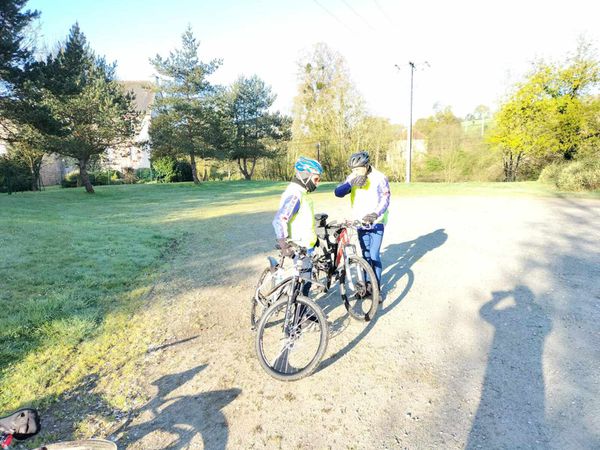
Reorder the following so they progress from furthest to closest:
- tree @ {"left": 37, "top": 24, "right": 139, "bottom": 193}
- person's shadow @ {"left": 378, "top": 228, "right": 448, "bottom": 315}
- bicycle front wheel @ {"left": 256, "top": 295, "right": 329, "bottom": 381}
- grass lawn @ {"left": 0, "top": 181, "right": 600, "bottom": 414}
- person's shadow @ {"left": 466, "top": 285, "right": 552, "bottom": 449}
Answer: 1. tree @ {"left": 37, "top": 24, "right": 139, "bottom": 193}
2. person's shadow @ {"left": 378, "top": 228, "right": 448, "bottom": 315}
3. grass lawn @ {"left": 0, "top": 181, "right": 600, "bottom": 414}
4. bicycle front wheel @ {"left": 256, "top": 295, "right": 329, "bottom": 381}
5. person's shadow @ {"left": 466, "top": 285, "right": 552, "bottom": 449}

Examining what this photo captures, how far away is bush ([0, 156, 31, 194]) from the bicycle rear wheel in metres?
25.2

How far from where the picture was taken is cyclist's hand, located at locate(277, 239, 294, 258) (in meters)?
3.41

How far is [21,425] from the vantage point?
1.55 meters

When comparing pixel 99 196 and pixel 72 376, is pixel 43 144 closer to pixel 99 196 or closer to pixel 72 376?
pixel 99 196

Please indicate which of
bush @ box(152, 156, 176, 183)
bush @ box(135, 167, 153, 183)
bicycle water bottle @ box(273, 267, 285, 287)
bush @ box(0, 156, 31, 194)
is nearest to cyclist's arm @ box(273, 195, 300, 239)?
bicycle water bottle @ box(273, 267, 285, 287)

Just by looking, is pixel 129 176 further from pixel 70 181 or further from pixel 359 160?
pixel 359 160

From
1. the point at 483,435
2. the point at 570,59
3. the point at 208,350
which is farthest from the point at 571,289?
the point at 570,59

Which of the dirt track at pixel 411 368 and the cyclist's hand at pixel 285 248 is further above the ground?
the cyclist's hand at pixel 285 248

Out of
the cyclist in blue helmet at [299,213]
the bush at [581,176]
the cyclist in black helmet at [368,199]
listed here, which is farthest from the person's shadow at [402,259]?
the bush at [581,176]

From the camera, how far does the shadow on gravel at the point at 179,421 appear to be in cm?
258

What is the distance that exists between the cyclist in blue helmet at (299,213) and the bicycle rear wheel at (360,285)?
0.89 meters

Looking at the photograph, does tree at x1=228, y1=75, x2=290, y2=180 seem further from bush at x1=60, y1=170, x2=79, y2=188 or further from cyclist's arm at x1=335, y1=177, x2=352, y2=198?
cyclist's arm at x1=335, y1=177, x2=352, y2=198

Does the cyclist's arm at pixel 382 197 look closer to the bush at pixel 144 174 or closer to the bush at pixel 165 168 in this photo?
the bush at pixel 165 168

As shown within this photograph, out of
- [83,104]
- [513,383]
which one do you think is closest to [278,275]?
[513,383]
